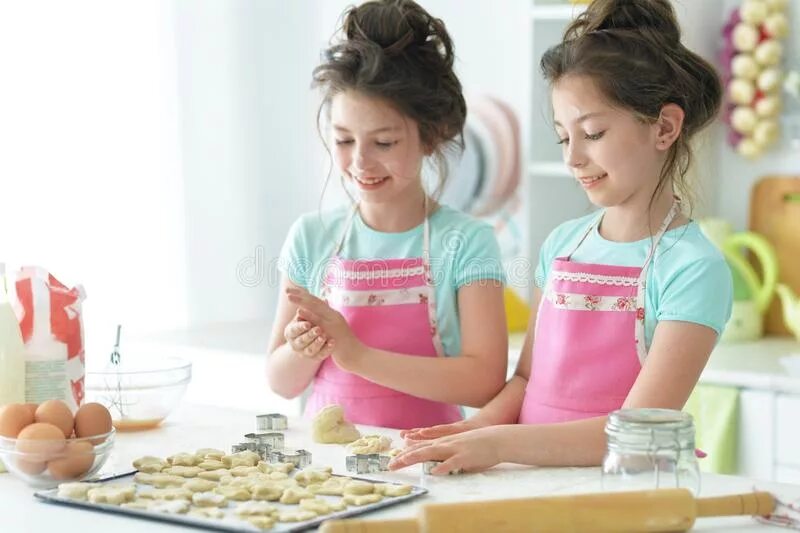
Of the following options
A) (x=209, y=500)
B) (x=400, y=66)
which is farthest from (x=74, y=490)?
(x=400, y=66)

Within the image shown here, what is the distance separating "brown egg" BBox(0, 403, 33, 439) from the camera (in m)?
1.44

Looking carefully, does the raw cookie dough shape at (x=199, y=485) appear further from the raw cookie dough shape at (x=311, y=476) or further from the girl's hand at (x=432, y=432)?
the girl's hand at (x=432, y=432)

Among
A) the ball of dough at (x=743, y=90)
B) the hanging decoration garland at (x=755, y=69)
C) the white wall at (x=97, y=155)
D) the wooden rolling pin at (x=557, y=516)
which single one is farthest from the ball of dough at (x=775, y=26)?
the wooden rolling pin at (x=557, y=516)

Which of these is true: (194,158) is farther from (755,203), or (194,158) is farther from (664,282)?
(664,282)

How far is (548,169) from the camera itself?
293cm

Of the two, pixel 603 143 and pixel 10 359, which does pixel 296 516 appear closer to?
pixel 10 359

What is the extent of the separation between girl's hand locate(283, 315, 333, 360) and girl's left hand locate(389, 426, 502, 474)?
32 cm

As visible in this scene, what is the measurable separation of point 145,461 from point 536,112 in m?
1.68

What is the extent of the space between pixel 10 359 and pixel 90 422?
18 centimetres

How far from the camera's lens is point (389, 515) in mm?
1291

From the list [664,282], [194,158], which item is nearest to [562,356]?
[664,282]

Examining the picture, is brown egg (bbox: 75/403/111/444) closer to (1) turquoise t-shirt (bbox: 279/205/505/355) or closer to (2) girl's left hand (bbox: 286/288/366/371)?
(2) girl's left hand (bbox: 286/288/366/371)

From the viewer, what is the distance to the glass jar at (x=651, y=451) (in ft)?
4.08

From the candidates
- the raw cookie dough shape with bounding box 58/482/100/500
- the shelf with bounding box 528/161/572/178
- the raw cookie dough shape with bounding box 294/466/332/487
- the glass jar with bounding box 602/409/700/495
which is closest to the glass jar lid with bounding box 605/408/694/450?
the glass jar with bounding box 602/409/700/495
